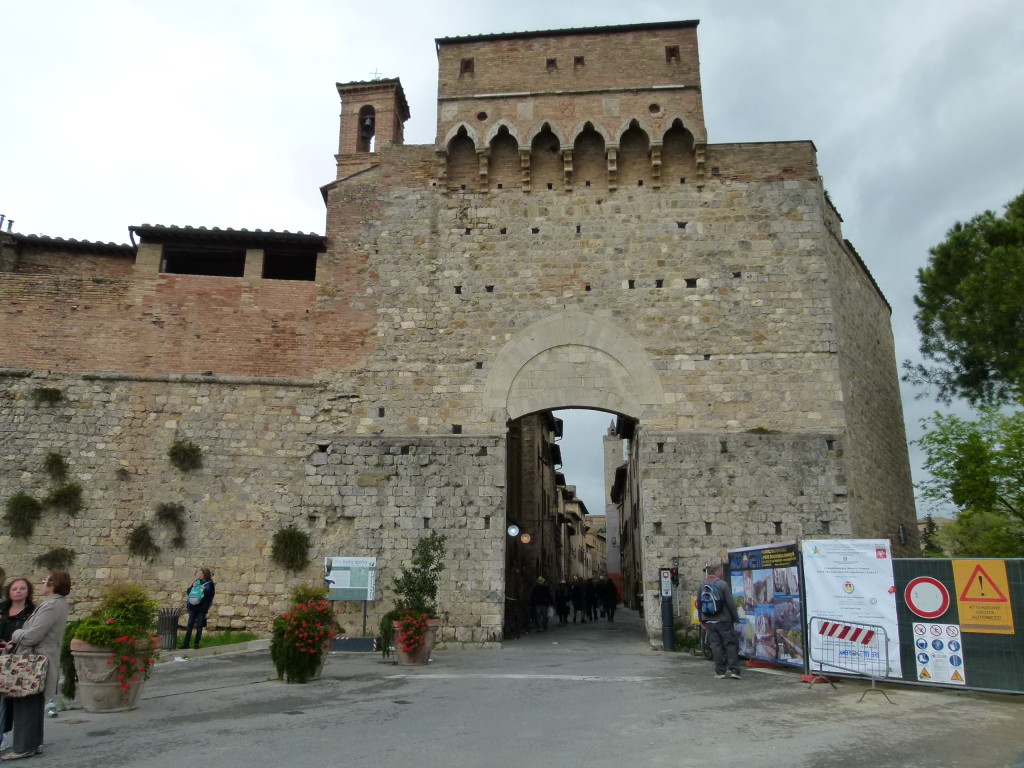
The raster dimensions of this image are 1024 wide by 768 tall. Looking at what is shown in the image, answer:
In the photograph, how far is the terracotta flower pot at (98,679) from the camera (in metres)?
7.43

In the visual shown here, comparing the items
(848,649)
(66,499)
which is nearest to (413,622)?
(848,649)

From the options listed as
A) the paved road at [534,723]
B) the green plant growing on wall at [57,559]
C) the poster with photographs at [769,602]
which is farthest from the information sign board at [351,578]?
the poster with photographs at [769,602]

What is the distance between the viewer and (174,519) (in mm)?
14539

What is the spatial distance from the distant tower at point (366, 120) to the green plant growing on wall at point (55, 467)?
474 inches

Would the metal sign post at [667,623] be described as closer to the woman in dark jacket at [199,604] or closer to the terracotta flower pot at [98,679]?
the woman in dark jacket at [199,604]

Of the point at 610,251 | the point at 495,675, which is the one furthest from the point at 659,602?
the point at 610,251

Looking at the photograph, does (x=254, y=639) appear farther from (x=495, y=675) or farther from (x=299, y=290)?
(x=299, y=290)

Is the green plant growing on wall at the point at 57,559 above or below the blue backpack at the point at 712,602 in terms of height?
above

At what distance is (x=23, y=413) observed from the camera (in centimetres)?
1500

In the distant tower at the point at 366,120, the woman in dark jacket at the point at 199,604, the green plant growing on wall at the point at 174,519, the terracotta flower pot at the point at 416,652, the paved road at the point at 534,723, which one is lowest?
the paved road at the point at 534,723

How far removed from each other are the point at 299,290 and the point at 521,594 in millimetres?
11899

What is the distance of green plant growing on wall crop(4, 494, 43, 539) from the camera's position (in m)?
14.2

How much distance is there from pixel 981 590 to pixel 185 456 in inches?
538

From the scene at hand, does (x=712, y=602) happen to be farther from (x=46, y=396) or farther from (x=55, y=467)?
(x=46, y=396)
